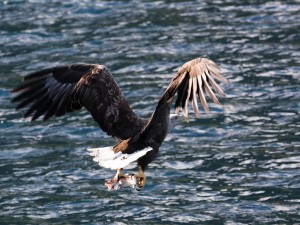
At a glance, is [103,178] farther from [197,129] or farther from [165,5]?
[165,5]

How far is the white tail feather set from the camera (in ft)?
30.6

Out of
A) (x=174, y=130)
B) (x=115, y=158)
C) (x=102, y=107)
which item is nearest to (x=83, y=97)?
(x=102, y=107)

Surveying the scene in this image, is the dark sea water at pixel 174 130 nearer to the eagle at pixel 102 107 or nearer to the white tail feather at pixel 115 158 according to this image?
the eagle at pixel 102 107

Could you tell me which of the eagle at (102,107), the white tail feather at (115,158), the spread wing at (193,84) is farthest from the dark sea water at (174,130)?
the spread wing at (193,84)

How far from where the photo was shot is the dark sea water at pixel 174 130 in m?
11.4

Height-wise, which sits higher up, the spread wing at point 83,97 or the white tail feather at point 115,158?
the spread wing at point 83,97

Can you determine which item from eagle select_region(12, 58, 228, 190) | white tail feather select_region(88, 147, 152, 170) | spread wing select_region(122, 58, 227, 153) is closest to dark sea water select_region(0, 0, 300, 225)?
eagle select_region(12, 58, 228, 190)

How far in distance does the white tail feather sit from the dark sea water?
1474 millimetres

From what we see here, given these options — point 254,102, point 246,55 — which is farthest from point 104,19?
point 254,102

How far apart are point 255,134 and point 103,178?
76.6 inches

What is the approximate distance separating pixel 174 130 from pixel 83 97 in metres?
3.61

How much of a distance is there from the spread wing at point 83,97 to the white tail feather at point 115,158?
351mm

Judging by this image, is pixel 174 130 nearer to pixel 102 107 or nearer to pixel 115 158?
pixel 102 107

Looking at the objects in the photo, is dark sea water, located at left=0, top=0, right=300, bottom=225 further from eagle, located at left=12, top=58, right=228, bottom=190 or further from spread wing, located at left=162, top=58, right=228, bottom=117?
spread wing, located at left=162, top=58, right=228, bottom=117
